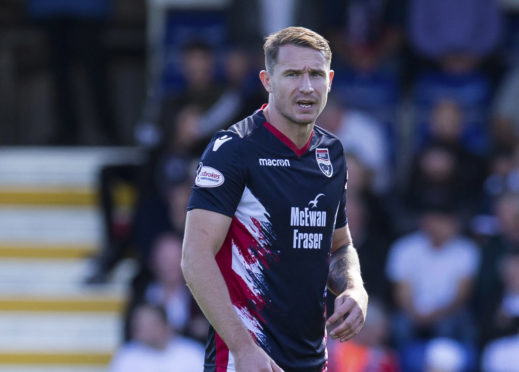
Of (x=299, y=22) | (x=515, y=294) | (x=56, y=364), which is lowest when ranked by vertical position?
(x=56, y=364)

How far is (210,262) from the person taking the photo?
12.9 feet

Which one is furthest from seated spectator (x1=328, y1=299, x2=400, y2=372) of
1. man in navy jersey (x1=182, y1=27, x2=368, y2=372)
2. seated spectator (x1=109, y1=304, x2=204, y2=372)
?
man in navy jersey (x1=182, y1=27, x2=368, y2=372)

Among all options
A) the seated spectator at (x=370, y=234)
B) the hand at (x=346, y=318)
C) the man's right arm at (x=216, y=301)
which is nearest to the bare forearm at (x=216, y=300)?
the man's right arm at (x=216, y=301)

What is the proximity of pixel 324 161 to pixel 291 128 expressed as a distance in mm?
181

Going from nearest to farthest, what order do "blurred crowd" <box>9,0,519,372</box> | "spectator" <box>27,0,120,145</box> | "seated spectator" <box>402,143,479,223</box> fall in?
"blurred crowd" <box>9,0,519,372</box> < "seated spectator" <box>402,143,479,223</box> < "spectator" <box>27,0,120,145</box>

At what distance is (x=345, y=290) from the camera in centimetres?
420

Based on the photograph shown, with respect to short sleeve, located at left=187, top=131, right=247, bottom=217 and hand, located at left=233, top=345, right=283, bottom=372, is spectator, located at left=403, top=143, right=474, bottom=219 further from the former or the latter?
hand, located at left=233, top=345, right=283, bottom=372

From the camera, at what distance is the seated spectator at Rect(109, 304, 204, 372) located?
25.4ft

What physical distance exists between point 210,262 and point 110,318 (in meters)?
5.27

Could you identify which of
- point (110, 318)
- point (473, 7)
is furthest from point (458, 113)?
point (110, 318)

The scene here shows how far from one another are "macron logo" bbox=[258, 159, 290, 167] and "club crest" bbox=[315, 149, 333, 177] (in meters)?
0.14

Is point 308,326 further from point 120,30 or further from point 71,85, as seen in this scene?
point 120,30

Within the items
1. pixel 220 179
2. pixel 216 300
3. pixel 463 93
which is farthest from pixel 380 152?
pixel 216 300

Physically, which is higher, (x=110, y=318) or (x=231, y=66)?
(x=231, y=66)
